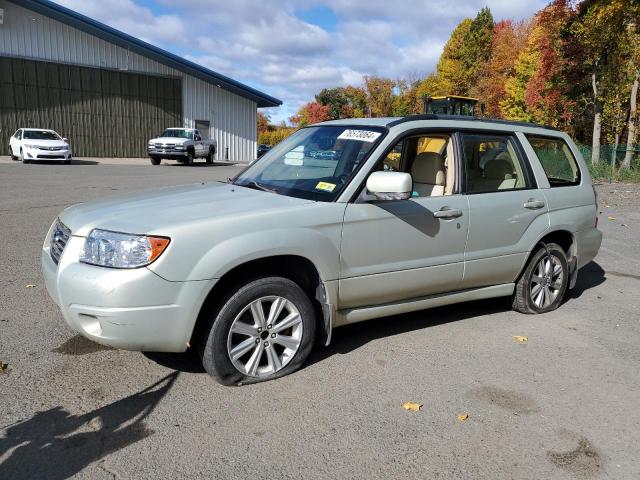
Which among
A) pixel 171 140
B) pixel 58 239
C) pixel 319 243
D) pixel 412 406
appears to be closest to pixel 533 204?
pixel 319 243

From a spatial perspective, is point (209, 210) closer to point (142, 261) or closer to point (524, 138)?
point (142, 261)

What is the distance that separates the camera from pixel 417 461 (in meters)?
2.90

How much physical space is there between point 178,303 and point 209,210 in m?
0.65

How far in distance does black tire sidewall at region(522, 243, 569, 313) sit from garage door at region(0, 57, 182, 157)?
3158 centimetres

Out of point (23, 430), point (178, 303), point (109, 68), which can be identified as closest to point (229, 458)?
point (178, 303)

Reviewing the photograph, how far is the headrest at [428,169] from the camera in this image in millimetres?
4812

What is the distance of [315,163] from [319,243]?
922mm

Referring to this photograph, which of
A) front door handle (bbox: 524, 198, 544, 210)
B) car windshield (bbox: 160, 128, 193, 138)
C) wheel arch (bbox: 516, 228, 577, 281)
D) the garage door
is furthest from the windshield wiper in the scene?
the garage door

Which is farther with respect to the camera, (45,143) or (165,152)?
(165,152)

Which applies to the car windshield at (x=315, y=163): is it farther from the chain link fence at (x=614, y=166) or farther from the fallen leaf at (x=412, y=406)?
the chain link fence at (x=614, y=166)

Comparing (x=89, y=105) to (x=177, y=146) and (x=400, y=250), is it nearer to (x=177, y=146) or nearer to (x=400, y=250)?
(x=177, y=146)

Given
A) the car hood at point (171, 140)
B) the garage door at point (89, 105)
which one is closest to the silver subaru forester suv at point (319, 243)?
the car hood at point (171, 140)

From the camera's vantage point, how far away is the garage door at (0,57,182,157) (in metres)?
30.0

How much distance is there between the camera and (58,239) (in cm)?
377
